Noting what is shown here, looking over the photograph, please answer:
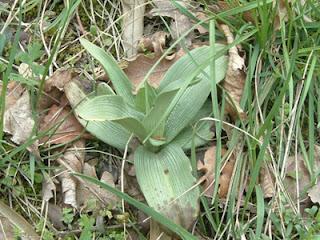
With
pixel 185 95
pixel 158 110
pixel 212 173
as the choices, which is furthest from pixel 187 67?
pixel 212 173

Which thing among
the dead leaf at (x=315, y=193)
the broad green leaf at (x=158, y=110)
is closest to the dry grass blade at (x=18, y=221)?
the broad green leaf at (x=158, y=110)

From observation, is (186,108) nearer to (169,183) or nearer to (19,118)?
(169,183)

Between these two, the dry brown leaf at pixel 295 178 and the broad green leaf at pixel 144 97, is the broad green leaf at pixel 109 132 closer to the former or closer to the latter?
the broad green leaf at pixel 144 97

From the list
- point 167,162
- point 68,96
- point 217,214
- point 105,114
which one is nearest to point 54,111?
point 68,96

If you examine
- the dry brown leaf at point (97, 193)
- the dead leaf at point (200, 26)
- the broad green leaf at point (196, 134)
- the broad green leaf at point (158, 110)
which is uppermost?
the dead leaf at point (200, 26)

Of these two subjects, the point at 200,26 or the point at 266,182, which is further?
the point at 200,26

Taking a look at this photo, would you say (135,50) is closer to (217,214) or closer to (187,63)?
(187,63)
